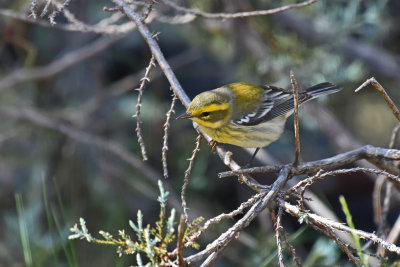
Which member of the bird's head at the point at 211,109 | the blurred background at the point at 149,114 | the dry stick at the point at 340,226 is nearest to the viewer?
the dry stick at the point at 340,226

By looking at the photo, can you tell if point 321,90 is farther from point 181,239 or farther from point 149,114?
point 181,239

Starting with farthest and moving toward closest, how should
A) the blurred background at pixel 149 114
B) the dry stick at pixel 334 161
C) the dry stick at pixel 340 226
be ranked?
the blurred background at pixel 149 114 → the dry stick at pixel 334 161 → the dry stick at pixel 340 226

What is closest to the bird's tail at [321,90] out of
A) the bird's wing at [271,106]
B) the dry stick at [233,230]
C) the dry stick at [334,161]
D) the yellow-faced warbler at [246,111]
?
the yellow-faced warbler at [246,111]

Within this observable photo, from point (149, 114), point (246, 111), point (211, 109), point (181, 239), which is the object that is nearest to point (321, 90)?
point (246, 111)

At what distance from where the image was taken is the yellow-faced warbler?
3049 mm

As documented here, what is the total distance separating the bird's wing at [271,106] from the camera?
356 centimetres

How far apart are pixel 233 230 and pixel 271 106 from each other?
6.58 feet

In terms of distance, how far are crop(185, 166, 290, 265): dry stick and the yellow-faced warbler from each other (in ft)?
3.66

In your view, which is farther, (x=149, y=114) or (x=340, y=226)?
(x=149, y=114)

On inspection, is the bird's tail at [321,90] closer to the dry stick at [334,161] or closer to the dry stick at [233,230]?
the dry stick at [334,161]

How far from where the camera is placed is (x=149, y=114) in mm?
4875

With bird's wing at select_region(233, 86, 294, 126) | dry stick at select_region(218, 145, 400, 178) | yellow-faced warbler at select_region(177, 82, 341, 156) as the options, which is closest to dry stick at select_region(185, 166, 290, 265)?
dry stick at select_region(218, 145, 400, 178)

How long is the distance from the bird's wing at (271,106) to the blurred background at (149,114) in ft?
1.21

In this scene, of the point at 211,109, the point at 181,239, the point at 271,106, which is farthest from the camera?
the point at 271,106
